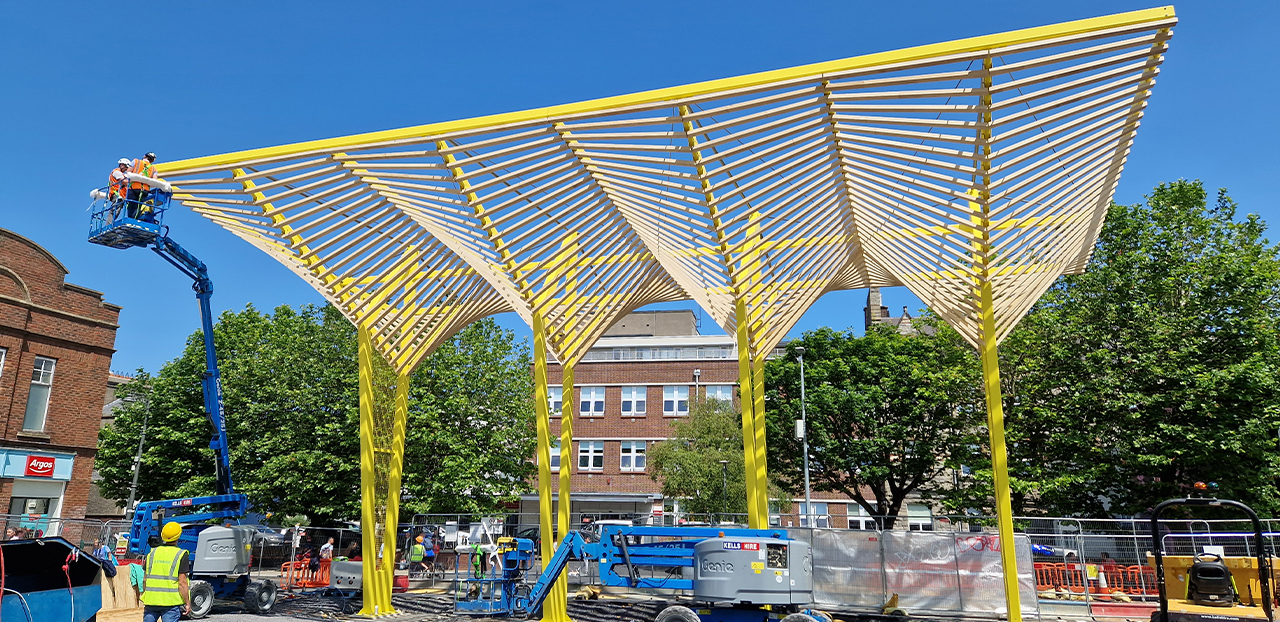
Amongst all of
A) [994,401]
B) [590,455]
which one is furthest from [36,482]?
[994,401]

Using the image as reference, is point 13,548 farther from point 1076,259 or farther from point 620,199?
point 1076,259

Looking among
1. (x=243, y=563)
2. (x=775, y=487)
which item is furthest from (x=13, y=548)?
(x=775, y=487)

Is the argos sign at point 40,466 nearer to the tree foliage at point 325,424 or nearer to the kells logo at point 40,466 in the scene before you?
the kells logo at point 40,466

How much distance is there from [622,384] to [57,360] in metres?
30.3

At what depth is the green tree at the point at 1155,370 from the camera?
74.4 feet

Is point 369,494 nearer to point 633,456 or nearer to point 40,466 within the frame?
point 40,466

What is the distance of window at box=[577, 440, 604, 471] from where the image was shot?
5069cm

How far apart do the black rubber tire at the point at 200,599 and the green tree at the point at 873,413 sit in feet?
78.0

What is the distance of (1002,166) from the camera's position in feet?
44.1

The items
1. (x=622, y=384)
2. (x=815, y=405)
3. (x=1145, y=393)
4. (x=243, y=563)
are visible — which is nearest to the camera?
(x=243, y=563)

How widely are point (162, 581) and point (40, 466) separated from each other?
2396 centimetres

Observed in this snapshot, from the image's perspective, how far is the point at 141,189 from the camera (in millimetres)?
17484

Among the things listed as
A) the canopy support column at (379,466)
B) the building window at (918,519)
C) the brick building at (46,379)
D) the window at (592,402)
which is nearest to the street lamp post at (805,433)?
the building window at (918,519)

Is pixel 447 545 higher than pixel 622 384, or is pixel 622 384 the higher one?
pixel 622 384
